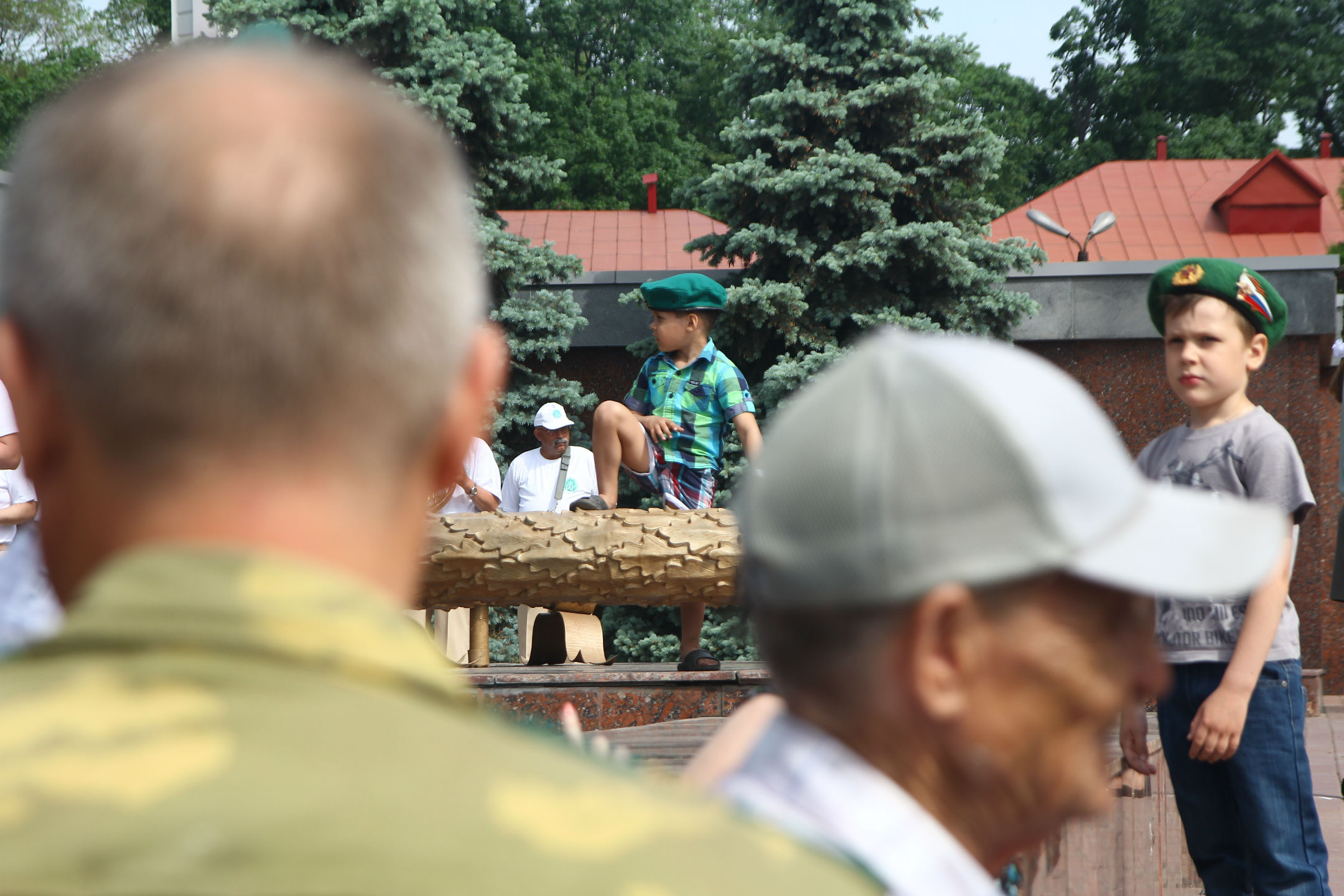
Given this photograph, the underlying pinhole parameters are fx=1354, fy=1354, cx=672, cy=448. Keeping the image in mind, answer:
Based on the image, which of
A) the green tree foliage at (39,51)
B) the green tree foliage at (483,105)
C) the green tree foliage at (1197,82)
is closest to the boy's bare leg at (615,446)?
the green tree foliage at (483,105)

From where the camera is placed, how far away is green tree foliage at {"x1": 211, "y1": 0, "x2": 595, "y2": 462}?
407 inches

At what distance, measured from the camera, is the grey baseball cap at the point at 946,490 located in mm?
946

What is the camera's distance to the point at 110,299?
0.69 meters

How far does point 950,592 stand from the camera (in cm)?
97

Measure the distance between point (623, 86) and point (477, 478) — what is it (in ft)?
154

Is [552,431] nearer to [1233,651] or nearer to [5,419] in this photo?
[5,419]

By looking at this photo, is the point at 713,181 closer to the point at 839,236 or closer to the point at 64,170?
the point at 839,236

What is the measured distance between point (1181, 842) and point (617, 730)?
2.10 metres

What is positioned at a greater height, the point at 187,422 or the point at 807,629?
the point at 187,422

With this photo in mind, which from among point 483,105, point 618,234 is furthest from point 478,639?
point 618,234

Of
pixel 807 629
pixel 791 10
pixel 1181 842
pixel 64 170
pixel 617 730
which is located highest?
pixel 791 10

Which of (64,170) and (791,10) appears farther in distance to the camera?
(791,10)

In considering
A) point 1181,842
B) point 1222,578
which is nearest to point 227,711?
point 1222,578

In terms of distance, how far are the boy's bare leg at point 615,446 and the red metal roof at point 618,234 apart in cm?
1981
